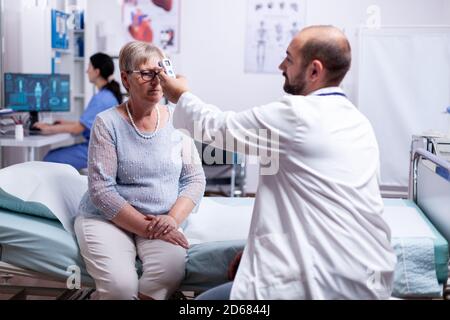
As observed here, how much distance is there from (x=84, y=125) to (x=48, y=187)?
1.77m

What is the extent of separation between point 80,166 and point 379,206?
2.60 m

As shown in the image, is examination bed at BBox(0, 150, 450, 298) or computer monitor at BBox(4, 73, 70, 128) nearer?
examination bed at BBox(0, 150, 450, 298)

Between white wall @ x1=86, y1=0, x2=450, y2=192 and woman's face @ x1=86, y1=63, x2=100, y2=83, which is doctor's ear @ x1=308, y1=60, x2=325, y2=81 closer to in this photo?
woman's face @ x1=86, y1=63, x2=100, y2=83

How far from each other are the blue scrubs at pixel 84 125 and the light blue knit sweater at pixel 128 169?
1838 millimetres

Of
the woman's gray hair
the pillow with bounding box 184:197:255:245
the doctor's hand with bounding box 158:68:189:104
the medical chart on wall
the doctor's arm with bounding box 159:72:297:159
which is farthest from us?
the medical chart on wall

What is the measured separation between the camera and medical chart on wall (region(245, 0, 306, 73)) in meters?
4.39

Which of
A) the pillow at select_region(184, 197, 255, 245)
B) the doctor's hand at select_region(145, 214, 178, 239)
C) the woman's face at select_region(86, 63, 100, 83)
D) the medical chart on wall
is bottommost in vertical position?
the pillow at select_region(184, 197, 255, 245)

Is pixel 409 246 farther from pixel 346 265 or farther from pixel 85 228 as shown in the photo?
pixel 85 228

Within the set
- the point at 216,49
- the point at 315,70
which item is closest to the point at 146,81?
the point at 315,70

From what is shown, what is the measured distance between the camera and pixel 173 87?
4.34ft

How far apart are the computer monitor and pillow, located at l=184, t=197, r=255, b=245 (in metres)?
1.88

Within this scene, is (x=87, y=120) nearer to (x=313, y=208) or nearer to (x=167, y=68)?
(x=167, y=68)

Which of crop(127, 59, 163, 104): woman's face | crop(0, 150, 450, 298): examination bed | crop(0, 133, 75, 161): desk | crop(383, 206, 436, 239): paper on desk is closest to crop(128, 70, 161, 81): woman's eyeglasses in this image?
crop(127, 59, 163, 104): woman's face
